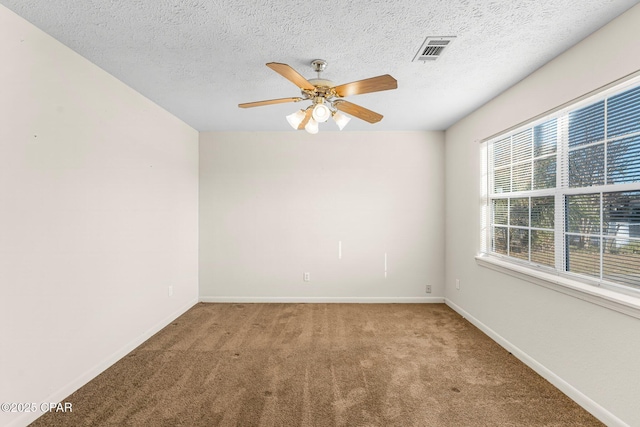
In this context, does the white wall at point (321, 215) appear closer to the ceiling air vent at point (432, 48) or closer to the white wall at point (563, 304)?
the white wall at point (563, 304)

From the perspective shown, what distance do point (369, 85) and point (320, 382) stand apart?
→ 2.20m

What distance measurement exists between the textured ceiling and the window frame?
41cm

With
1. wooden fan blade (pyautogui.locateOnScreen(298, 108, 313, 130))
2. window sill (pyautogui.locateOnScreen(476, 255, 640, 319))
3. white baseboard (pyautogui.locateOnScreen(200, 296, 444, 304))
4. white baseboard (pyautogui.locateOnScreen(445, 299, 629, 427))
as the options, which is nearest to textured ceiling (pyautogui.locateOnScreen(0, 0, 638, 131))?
wooden fan blade (pyautogui.locateOnScreen(298, 108, 313, 130))

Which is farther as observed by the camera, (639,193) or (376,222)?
(376,222)

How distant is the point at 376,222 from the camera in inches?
169

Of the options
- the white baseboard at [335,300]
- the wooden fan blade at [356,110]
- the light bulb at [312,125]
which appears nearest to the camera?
the wooden fan blade at [356,110]

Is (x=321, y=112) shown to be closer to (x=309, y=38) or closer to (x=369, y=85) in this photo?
(x=369, y=85)

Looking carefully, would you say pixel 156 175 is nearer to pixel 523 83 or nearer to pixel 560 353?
pixel 523 83

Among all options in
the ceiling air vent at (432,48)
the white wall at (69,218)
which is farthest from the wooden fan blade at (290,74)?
the white wall at (69,218)

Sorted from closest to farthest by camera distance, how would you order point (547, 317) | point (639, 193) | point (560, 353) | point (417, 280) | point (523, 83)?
point (639, 193) < point (560, 353) < point (547, 317) < point (523, 83) < point (417, 280)

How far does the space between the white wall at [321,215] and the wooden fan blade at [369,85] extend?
2299 mm

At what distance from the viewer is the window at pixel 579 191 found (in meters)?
1.78

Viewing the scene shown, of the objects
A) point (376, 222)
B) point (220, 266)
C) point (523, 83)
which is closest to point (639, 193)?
point (523, 83)

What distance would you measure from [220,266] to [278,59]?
3108 millimetres
